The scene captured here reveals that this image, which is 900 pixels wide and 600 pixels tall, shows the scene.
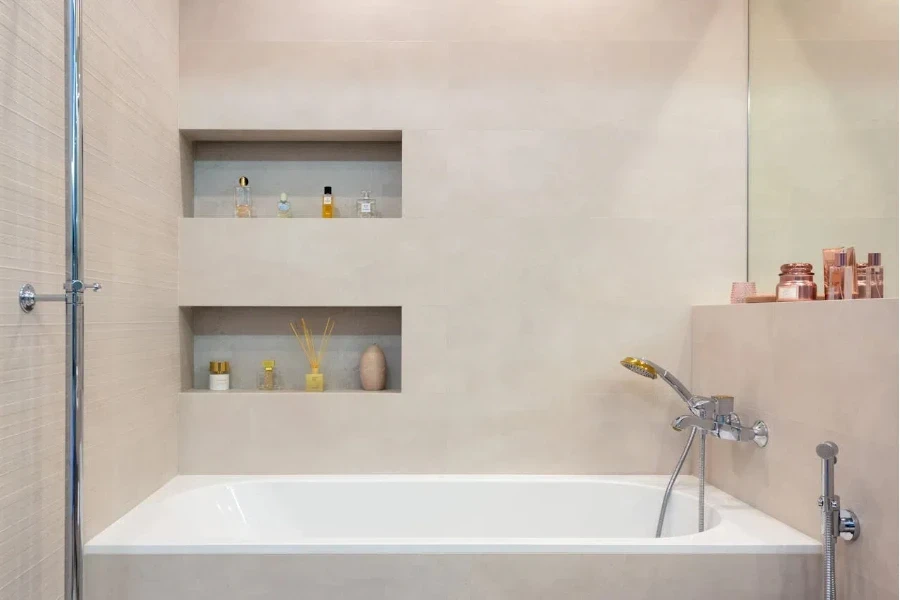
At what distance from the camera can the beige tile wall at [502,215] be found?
2.54 m

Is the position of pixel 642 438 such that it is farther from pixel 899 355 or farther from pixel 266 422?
pixel 266 422

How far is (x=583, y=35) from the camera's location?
8.47ft

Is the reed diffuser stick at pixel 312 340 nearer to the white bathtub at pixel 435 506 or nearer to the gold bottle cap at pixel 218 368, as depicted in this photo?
the gold bottle cap at pixel 218 368

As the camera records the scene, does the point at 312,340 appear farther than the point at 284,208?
Yes

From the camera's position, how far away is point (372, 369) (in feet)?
8.58

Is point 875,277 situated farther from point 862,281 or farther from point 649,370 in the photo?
point 649,370

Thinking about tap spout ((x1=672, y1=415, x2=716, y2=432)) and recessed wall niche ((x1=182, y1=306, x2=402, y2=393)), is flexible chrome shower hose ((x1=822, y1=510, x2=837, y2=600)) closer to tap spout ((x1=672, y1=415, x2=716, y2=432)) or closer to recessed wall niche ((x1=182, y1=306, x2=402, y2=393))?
tap spout ((x1=672, y1=415, x2=716, y2=432))

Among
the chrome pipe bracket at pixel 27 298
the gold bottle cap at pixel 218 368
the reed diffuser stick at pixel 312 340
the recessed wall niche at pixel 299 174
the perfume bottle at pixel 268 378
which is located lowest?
the perfume bottle at pixel 268 378

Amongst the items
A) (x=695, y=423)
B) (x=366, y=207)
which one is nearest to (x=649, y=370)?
(x=695, y=423)

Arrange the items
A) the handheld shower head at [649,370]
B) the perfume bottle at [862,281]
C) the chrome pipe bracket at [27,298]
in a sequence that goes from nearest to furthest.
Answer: the chrome pipe bracket at [27,298], the perfume bottle at [862,281], the handheld shower head at [649,370]

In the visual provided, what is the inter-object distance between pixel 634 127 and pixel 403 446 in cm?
140

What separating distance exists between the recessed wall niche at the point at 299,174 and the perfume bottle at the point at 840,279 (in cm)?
149

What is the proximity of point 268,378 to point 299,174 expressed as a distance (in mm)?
776

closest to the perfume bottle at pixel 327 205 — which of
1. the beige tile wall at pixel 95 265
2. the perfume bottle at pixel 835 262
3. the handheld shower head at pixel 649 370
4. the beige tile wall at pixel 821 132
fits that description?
the beige tile wall at pixel 95 265
